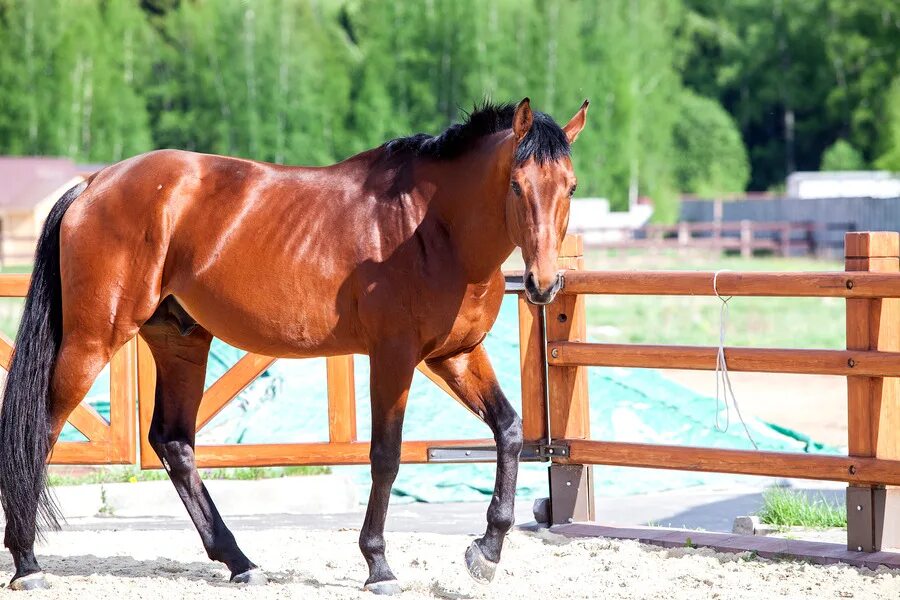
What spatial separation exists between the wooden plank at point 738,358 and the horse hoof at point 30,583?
2539 millimetres

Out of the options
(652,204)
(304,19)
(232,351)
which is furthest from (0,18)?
(232,351)

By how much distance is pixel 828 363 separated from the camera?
480cm

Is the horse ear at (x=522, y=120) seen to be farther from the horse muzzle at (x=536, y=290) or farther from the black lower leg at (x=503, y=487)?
the black lower leg at (x=503, y=487)

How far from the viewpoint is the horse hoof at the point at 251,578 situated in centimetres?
462

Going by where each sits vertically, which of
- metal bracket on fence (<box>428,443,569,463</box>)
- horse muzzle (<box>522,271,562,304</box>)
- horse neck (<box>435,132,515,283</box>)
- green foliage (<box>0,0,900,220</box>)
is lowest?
metal bracket on fence (<box>428,443,569,463</box>)

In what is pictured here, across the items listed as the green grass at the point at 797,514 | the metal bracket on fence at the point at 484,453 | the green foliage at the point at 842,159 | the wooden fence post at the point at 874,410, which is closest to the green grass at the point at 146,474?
the metal bracket on fence at the point at 484,453

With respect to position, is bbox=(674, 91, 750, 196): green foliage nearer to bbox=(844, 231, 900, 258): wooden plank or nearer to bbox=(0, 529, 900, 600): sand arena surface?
bbox=(844, 231, 900, 258): wooden plank

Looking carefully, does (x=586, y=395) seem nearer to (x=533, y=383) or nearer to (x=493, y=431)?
(x=533, y=383)

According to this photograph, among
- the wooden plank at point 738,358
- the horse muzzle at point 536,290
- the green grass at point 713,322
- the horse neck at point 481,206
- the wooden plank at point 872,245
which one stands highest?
the horse neck at point 481,206

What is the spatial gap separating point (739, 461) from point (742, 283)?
79cm

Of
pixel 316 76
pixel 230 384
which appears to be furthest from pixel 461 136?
pixel 316 76

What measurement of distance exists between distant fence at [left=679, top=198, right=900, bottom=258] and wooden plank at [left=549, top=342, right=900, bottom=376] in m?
27.8

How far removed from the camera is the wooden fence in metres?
4.75

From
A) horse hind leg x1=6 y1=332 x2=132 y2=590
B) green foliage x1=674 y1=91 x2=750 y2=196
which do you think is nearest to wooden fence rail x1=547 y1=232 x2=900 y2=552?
horse hind leg x1=6 y1=332 x2=132 y2=590
